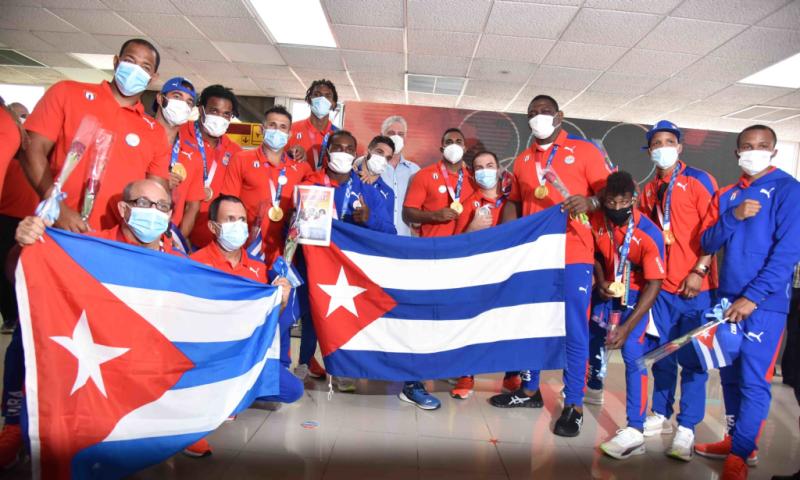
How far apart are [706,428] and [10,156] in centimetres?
416

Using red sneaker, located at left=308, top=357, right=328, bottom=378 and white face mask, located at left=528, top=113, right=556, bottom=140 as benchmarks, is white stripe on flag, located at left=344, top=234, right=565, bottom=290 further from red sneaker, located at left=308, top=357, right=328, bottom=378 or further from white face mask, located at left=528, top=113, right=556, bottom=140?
red sneaker, located at left=308, top=357, right=328, bottom=378

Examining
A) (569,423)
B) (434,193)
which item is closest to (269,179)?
(434,193)

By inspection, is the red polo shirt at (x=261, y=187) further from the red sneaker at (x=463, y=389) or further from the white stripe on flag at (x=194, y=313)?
the red sneaker at (x=463, y=389)

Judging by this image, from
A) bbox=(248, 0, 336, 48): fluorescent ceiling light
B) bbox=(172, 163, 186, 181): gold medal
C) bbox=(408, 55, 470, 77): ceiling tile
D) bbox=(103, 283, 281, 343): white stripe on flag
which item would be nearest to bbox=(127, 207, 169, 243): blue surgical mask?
bbox=(103, 283, 281, 343): white stripe on flag

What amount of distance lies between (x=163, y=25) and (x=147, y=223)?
18.9 ft

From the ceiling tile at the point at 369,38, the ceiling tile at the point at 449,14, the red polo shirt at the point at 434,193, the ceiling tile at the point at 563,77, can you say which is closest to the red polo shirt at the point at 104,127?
the red polo shirt at the point at 434,193

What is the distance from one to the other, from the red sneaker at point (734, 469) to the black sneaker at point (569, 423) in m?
0.74

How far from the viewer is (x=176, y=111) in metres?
2.89

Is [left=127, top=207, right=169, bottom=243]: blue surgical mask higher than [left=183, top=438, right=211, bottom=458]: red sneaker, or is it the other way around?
[left=127, top=207, right=169, bottom=243]: blue surgical mask

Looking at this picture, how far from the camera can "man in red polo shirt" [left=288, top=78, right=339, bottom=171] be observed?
368 centimetres

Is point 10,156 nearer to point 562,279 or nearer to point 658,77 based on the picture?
point 562,279

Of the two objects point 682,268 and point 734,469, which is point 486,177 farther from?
point 734,469

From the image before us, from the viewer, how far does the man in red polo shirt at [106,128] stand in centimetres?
225

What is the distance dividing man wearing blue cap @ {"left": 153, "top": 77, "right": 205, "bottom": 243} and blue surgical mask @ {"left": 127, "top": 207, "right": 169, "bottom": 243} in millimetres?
637
